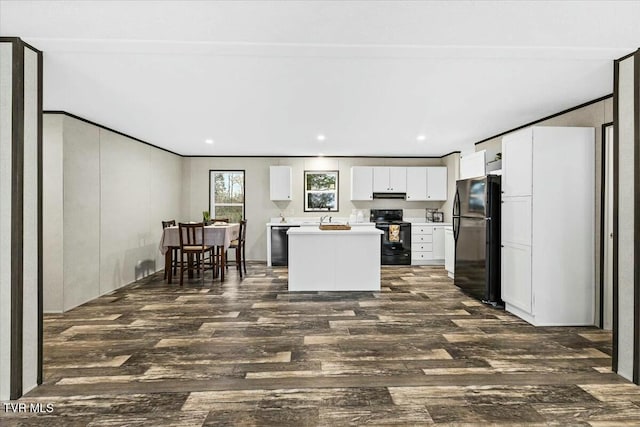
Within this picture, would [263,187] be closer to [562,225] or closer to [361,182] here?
[361,182]

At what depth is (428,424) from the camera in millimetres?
2119

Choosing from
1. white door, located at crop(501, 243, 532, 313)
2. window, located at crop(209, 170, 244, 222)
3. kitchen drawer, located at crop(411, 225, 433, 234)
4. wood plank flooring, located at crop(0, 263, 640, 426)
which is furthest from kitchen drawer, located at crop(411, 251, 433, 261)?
window, located at crop(209, 170, 244, 222)

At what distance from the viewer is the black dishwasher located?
7.74 metres

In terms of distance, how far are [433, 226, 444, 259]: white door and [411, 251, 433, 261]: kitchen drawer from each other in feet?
0.35

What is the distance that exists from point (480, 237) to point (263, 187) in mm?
4904

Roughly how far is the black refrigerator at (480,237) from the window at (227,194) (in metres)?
4.78

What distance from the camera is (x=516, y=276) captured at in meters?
4.23

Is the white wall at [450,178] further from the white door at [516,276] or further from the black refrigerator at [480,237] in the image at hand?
the white door at [516,276]

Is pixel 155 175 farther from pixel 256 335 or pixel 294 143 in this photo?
pixel 256 335

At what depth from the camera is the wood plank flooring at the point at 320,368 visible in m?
2.23

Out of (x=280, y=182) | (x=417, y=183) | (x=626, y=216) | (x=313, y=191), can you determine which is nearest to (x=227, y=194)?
(x=280, y=182)

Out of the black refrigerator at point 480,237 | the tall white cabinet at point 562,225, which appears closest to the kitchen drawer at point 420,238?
the black refrigerator at point 480,237

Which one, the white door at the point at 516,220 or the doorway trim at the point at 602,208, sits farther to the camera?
the white door at the point at 516,220

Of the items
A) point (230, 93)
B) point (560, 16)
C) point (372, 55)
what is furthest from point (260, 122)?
point (560, 16)
